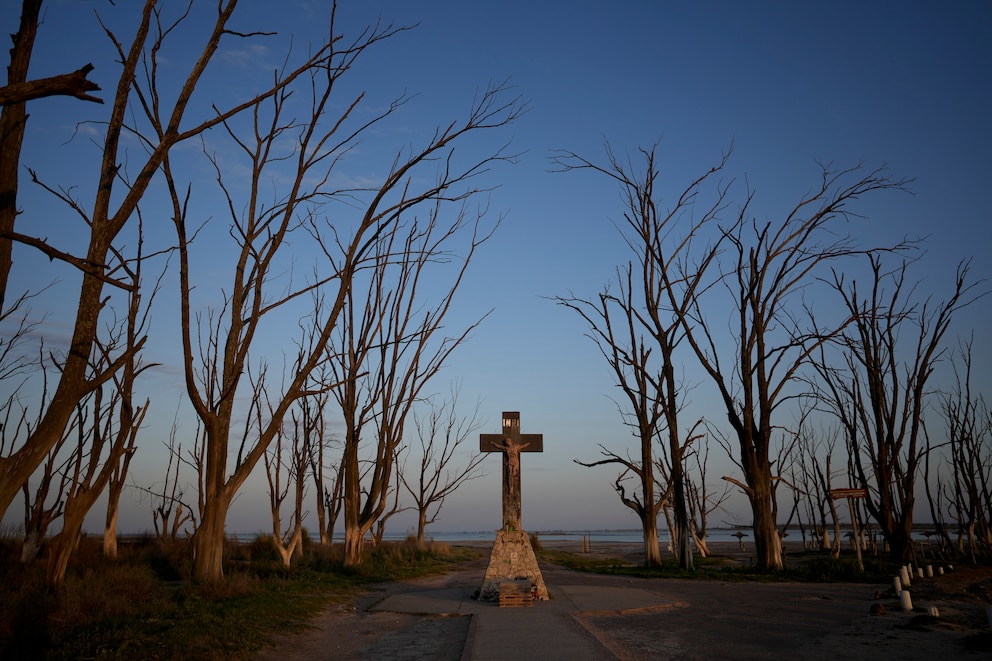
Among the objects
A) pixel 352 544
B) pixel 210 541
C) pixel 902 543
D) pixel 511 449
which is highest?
pixel 511 449

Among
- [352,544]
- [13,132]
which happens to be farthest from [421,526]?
[13,132]

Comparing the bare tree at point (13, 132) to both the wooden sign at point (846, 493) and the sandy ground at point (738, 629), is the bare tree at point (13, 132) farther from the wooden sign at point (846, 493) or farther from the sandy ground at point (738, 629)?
the wooden sign at point (846, 493)

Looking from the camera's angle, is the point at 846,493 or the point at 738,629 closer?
the point at 738,629

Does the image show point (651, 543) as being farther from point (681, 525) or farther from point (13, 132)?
point (13, 132)

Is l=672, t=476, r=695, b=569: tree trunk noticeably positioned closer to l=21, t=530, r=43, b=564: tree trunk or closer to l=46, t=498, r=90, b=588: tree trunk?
l=46, t=498, r=90, b=588: tree trunk

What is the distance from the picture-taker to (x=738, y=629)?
9586 millimetres

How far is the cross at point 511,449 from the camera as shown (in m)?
13.4

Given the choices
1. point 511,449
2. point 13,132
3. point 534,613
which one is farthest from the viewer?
point 511,449

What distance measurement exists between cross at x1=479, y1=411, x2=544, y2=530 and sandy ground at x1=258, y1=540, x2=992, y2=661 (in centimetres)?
286

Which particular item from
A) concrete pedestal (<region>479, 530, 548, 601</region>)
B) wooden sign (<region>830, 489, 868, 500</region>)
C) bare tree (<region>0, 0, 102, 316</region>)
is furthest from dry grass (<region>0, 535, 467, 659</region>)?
wooden sign (<region>830, 489, 868, 500</region>)

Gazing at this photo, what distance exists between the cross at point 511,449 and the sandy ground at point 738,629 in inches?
112

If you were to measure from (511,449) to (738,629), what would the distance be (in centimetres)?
562

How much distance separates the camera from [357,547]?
64.4 ft

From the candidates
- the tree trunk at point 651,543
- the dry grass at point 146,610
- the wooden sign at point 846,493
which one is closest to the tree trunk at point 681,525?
the tree trunk at point 651,543
